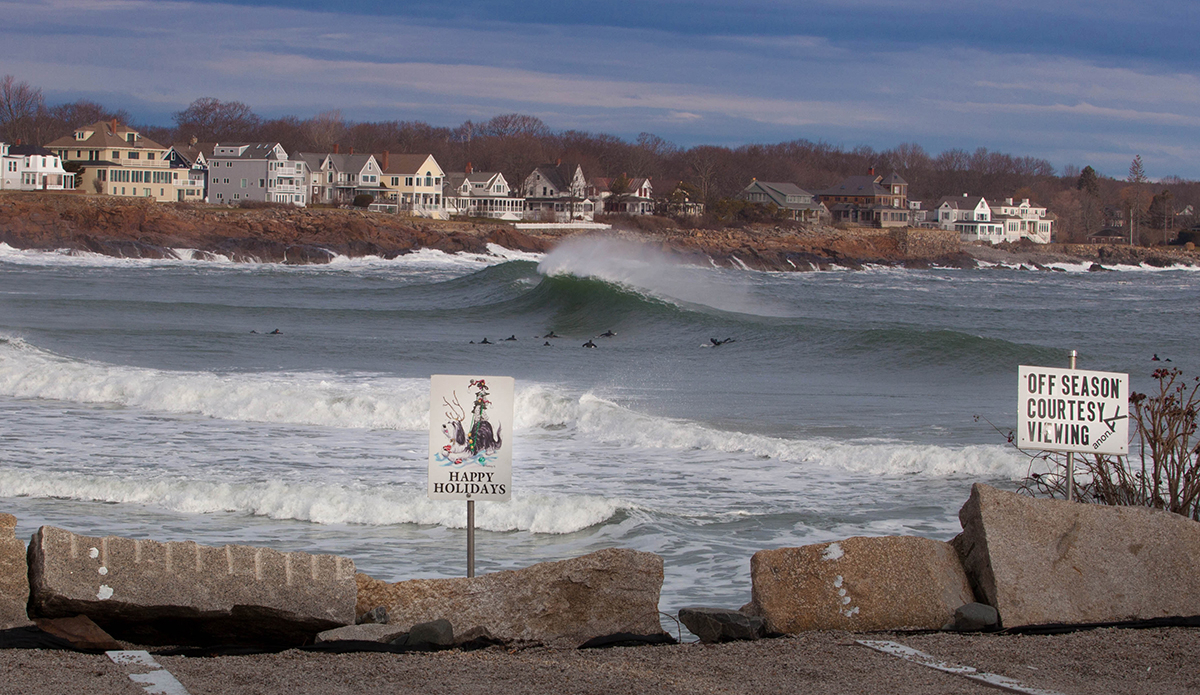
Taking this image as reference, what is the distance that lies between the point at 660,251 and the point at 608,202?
147 ft

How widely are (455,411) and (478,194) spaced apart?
119011 mm

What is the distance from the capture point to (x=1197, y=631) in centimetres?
568

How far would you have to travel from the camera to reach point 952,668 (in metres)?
5.05

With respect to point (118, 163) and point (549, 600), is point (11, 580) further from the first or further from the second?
point (118, 163)

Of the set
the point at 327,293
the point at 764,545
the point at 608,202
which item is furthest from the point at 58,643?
the point at 608,202

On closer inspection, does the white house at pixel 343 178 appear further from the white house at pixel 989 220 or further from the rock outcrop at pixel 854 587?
the rock outcrop at pixel 854 587

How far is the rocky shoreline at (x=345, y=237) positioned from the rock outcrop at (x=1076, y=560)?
237 feet

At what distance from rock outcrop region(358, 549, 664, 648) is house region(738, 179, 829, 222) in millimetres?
122723

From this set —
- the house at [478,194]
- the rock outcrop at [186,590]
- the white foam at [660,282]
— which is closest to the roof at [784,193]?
the house at [478,194]

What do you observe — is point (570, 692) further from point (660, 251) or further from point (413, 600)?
point (660, 251)

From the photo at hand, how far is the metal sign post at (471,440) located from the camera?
5.88 m

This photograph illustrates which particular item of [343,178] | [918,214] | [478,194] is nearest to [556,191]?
[478,194]

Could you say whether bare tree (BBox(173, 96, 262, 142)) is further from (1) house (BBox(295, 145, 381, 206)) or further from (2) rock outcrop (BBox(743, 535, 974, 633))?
(2) rock outcrop (BBox(743, 535, 974, 633))

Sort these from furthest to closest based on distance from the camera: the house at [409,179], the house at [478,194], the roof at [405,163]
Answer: the house at [478,194]
the roof at [405,163]
the house at [409,179]
